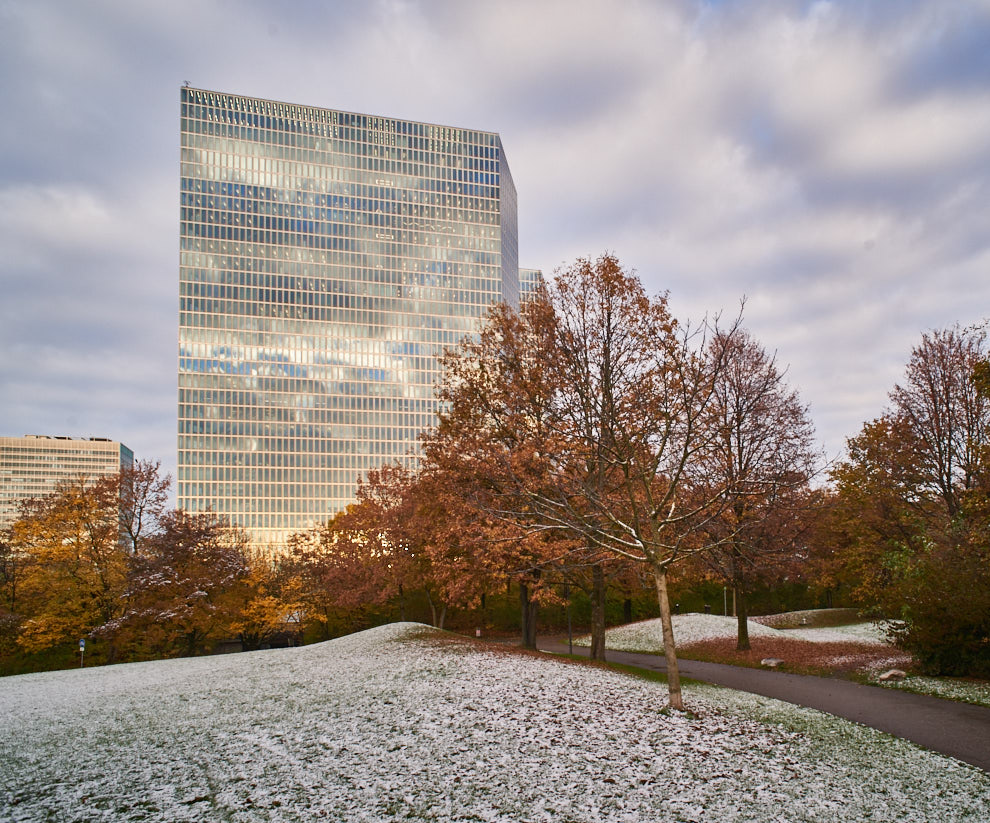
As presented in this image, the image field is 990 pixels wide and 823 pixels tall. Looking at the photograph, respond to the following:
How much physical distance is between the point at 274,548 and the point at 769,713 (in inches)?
5882

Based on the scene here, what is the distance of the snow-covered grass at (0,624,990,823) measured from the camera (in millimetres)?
10062

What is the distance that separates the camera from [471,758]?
12070mm

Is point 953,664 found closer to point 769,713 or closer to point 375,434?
point 769,713

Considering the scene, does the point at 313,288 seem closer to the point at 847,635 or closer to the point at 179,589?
the point at 179,589

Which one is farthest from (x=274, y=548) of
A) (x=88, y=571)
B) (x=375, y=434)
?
(x=88, y=571)

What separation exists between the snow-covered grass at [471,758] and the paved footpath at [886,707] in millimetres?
1028

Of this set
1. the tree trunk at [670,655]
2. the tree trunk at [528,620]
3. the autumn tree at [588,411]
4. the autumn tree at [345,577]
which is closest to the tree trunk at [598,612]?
the autumn tree at [588,411]

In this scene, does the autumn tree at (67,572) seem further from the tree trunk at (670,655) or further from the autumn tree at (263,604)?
the tree trunk at (670,655)

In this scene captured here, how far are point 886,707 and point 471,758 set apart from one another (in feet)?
39.1

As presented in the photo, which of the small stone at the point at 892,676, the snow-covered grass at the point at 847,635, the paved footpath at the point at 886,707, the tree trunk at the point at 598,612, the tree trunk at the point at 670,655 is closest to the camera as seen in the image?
the paved footpath at the point at 886,707

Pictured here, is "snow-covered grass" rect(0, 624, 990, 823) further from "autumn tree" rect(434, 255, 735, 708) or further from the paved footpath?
"autumn tree" rect(434, 255, 735, 708)

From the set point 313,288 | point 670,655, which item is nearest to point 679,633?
point 670,655

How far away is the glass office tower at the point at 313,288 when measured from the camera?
509 feet

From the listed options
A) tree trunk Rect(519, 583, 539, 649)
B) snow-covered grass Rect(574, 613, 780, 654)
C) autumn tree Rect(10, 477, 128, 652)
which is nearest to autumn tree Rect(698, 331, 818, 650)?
snow-covered grass Rect(574, 613, 780, 654)
